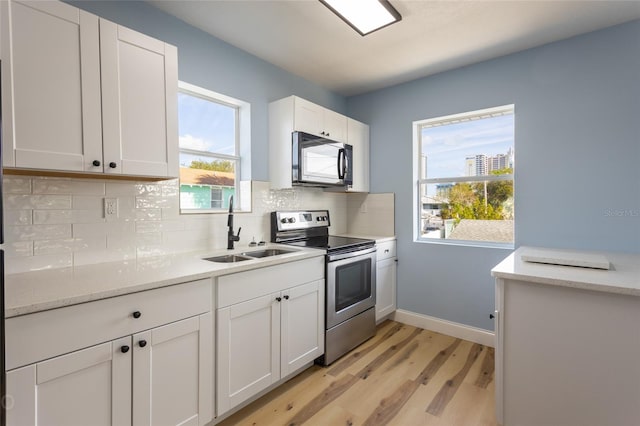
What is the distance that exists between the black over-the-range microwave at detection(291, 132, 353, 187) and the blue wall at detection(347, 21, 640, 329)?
666mm

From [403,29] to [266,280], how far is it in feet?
6.72

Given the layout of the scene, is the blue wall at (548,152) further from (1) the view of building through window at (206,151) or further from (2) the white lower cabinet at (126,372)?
(2) the white lower cabinet at (126,372)

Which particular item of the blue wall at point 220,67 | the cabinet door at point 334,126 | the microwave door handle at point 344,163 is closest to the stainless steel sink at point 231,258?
the blue wall at point 220,67

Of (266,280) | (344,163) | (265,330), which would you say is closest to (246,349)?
(265,330)

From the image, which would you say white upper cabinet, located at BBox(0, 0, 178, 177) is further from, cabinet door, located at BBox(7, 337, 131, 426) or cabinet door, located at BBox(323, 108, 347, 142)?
cabinet door, located at BBox(323, 108, 347, 142)

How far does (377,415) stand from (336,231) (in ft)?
6.60

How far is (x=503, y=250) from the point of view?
8.91 feet

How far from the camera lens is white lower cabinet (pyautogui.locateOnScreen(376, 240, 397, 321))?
307 centimetres

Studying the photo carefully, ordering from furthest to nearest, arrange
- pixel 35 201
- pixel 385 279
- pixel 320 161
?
pixel 385 279, pixel 320 161, pixel 35 201

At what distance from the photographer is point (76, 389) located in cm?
122

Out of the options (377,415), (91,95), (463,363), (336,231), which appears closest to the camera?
(91,95)

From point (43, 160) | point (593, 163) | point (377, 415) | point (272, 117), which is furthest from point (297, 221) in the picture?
point (593, 163)

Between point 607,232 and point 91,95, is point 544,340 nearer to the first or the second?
point 607,232

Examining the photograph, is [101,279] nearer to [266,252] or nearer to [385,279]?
[266,252]
